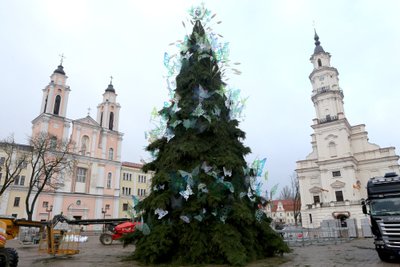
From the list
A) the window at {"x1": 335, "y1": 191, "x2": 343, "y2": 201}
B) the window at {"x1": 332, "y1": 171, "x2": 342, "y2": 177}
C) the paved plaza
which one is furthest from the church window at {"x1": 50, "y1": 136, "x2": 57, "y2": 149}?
the window at {"x1": 335, "y1": 191, "x2": 343, "y2": 201}

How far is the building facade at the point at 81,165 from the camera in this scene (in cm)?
4528

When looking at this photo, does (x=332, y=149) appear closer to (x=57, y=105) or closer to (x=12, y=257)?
(x=12, y=257)

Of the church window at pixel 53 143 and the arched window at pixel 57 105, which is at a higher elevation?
the arched window at pixel 57 105

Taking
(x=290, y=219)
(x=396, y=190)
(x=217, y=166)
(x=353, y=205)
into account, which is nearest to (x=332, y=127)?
(x=353, y=205)

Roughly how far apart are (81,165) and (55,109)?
36.2 feet

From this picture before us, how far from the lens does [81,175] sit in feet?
166

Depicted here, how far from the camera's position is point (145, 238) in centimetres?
1076

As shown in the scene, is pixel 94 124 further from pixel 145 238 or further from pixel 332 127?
pixel 145 238

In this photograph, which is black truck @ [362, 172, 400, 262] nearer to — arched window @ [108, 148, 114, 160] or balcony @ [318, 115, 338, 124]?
balcony @ [318, 115, 338, 124]

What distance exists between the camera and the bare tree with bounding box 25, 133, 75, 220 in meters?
34.8

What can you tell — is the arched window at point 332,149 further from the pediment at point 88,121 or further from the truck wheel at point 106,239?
the pediment at point 88,121

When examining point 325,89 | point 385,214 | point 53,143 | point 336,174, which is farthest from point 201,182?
point 325,89

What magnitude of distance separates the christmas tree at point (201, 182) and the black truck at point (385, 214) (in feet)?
11.8

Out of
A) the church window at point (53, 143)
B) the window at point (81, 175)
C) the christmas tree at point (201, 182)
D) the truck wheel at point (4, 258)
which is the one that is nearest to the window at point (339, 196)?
the christmas tree at point (201, 182)
